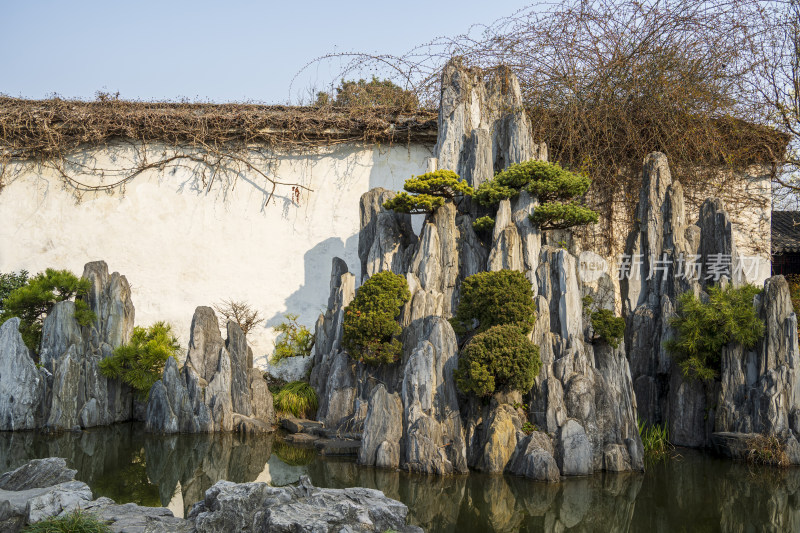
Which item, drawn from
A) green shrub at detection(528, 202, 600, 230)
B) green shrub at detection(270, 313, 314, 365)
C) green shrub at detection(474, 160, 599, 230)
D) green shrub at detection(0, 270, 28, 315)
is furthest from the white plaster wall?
green shrub at detection(528, 202, 600, 230)

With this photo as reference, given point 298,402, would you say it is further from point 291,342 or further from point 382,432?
point 382,432

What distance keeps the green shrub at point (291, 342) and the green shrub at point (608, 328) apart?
6263 mm

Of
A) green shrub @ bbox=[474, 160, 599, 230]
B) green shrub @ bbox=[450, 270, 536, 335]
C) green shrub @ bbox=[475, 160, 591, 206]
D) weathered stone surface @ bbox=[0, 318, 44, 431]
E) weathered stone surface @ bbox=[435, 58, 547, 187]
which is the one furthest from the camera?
weathered stone surface @ bbox=[435, 58, 547, 187]

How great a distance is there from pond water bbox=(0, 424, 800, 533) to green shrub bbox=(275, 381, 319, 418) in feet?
5.16

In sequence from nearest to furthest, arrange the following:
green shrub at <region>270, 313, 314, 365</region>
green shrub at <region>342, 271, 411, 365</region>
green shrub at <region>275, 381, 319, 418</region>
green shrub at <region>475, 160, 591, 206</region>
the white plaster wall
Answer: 1. green shrub at <region>342, 271, 411, 365</region>
2. green shrub at <region>475, 160, 591, 206</region>
3. green shrub at <region>275, 381, 319, 418</region>
4. green shrub at <region>270, 313, 314, 365</region>
5. the white plaster wall

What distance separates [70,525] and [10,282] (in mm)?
10622

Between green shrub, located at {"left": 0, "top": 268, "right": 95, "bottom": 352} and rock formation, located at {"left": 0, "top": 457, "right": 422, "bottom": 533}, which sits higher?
green shrub, located at {"left": 0, "top": 268, "right": 95, "bottom": 352}

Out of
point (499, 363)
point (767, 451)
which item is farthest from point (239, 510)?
point (767, 451)

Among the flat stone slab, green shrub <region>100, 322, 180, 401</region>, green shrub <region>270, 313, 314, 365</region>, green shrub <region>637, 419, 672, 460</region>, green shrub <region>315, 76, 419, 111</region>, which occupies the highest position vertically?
green shrub <region>315, 76, 419, 111</region>

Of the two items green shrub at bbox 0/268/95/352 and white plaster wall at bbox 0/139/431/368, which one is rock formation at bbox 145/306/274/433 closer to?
green shrub at bbox 0/268/95/352

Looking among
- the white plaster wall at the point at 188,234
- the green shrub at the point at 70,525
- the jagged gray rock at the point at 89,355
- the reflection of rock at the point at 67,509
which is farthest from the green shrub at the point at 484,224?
the green shrub at the point at 70,525

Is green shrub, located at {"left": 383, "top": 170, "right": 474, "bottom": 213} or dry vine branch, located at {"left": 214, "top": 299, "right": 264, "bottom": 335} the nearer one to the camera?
green shrub, located at {"left": 383, "top": 170, "right": 474, "bottom": 213}

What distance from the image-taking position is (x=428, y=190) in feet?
40.7

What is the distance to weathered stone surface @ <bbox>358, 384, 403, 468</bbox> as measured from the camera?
370 inches
